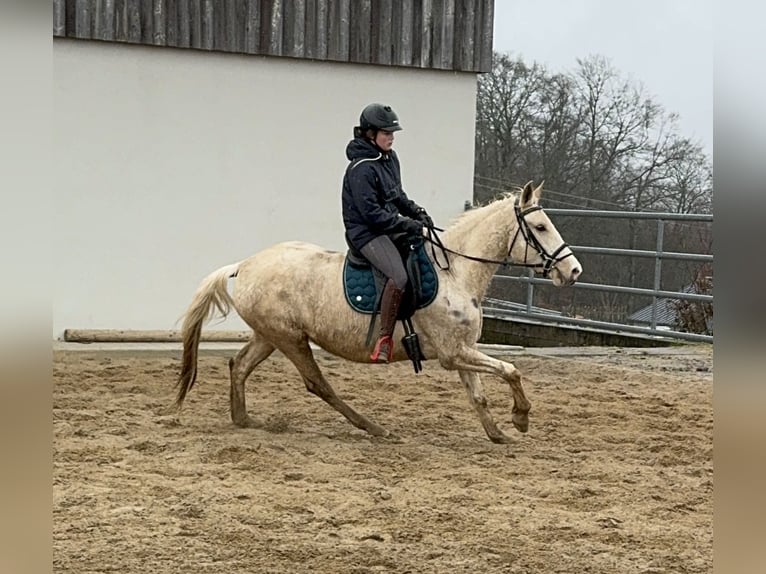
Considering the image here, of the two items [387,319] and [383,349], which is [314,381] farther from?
[387,319]

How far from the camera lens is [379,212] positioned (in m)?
5.82

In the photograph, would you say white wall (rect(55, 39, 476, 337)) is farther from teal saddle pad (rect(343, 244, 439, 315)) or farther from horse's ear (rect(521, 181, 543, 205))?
horse's ear (rect(521, 181, 543, 205))

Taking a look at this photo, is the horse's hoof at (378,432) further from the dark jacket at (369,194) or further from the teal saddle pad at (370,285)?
the dark jacket at (369,194)

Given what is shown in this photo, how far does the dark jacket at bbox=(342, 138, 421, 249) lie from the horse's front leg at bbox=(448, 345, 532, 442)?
84cm

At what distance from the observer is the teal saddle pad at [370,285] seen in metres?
5.93

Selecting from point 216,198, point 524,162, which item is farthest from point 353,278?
point 524,162

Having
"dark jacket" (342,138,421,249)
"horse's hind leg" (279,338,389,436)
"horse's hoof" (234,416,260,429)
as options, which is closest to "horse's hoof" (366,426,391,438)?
"horse's hind leg" (279,338,389,436)

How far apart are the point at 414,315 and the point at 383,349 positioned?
286mm

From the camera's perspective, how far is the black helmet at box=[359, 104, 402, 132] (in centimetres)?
583

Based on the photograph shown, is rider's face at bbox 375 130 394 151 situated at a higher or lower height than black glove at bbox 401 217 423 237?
higher

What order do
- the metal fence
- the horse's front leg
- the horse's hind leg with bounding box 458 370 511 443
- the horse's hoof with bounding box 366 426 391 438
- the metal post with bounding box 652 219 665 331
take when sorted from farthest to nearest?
the metal post with bounding box 652 219 665 331, the metal fence, the horse's hoof with bounding box 366 426 391 438, the horse's hind leg with bounding box 458 370 511 443, the horse's front leg

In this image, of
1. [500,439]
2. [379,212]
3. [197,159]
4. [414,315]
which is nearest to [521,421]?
[500,439]

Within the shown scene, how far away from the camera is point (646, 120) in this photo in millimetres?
16984
